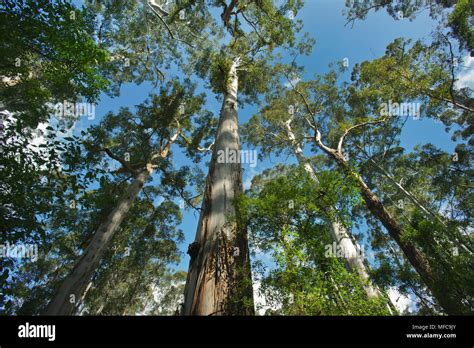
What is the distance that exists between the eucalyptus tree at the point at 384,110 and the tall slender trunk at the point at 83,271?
21.7 ft

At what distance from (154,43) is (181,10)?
2.88 meters

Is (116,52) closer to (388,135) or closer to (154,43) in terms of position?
(154,43)

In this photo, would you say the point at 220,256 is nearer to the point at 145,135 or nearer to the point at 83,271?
the point at 83,271

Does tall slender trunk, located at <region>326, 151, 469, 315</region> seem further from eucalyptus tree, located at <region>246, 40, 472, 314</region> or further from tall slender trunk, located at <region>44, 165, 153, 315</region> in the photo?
tall slender trunk, located at <region>44, 165, 153, 315</region>

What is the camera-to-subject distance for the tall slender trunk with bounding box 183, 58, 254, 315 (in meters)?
2.00

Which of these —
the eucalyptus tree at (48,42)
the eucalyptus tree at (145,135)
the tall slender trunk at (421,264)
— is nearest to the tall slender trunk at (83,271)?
the eucalyptus tree at (145,135)

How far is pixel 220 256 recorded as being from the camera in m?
2.35

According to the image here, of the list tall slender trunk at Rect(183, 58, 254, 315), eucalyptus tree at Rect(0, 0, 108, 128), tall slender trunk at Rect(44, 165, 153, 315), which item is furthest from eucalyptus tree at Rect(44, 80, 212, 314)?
tall slender trunk at Rect(183, 58, 254, 315)

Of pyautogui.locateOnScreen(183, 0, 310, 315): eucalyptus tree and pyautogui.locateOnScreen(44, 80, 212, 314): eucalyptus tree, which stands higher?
pyautogui.locateOnScreen(44, 80, 212, 314): eucalyptus tree

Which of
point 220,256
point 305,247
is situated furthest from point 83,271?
point 305,247

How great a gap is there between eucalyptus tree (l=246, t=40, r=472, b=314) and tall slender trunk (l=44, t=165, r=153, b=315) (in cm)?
662

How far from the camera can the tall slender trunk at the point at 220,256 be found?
200 centimetres

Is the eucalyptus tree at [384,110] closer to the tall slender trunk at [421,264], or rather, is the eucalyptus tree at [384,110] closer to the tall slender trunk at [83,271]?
the tall slender trunk at [421,264]

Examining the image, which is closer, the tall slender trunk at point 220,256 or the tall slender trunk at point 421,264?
the tall slender trunk at point 220,256
